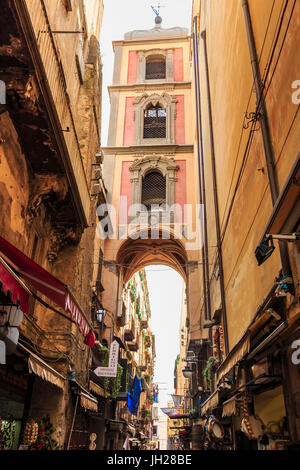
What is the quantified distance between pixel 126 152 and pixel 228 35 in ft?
38.7

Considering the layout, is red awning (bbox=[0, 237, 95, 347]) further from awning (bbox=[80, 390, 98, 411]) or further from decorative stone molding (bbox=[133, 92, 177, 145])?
decorative stone molding (bbox=[133, 92, 177, 145])

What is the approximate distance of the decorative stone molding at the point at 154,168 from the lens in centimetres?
2022

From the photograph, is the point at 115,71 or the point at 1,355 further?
the point at 115,71

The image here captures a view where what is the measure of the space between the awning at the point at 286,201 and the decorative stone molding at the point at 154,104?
18.0 metres

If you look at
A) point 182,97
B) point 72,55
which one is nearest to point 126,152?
A: point 182,97

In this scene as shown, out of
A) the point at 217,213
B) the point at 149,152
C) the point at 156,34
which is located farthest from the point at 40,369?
the point at 156,34

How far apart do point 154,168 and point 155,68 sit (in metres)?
8.85

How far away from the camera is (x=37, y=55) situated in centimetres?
531

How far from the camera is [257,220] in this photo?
6.94 metres

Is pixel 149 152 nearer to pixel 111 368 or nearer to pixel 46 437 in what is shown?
pixel 111 368

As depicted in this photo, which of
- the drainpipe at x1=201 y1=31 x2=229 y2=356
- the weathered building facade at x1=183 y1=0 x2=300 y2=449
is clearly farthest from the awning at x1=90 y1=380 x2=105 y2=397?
the drainpipe at x1=201 y1=31 x2=229 y2=356

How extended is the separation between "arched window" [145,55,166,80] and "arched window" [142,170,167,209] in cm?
785
